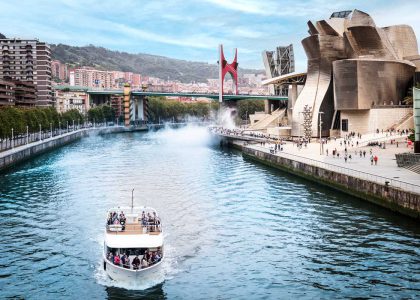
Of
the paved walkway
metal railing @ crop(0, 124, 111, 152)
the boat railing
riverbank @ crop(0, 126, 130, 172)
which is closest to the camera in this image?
the boat railing

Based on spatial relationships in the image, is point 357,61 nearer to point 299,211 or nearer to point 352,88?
point 352,88

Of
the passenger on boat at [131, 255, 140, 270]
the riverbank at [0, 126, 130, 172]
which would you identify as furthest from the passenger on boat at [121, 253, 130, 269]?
the riverbank at [0, 126, 130, 172]

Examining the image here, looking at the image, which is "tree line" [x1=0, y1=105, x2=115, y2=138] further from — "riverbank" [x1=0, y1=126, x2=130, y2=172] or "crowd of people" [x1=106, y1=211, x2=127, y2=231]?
"crowd of people" [x1=106, y1=211, x2=127, y2=231]

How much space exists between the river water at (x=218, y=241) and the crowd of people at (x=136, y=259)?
30.6 inches

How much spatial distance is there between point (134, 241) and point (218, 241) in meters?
7.33

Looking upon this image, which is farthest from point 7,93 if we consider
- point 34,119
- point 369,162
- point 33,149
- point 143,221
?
point 143,221

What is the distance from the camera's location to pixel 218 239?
29766 mm

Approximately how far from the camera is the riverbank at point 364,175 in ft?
112

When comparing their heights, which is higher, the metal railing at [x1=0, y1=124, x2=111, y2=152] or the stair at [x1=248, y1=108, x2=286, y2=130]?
the stair at [x1=248, y1=108, x2=286, y2=130]

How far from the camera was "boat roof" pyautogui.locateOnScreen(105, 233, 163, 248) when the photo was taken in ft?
74.6

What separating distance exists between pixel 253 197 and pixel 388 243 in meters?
15.3

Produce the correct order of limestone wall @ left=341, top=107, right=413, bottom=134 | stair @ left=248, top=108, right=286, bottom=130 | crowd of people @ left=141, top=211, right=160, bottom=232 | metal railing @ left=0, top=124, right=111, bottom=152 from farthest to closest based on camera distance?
stair @ left=248, top=108, right=286, bottom=130
limestone wall @ left=341, top=107, right=413, bottom=134
metal railing @ left=0, top=124, right=111, bottom=152
crowd of people @ left=141, top=211, right=160, bottom=232

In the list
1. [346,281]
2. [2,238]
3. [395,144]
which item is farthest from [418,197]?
[395,144]

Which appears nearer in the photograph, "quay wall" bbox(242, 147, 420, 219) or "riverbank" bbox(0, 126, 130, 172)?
"quay wall" bbox(242, 147, 420, 219)
